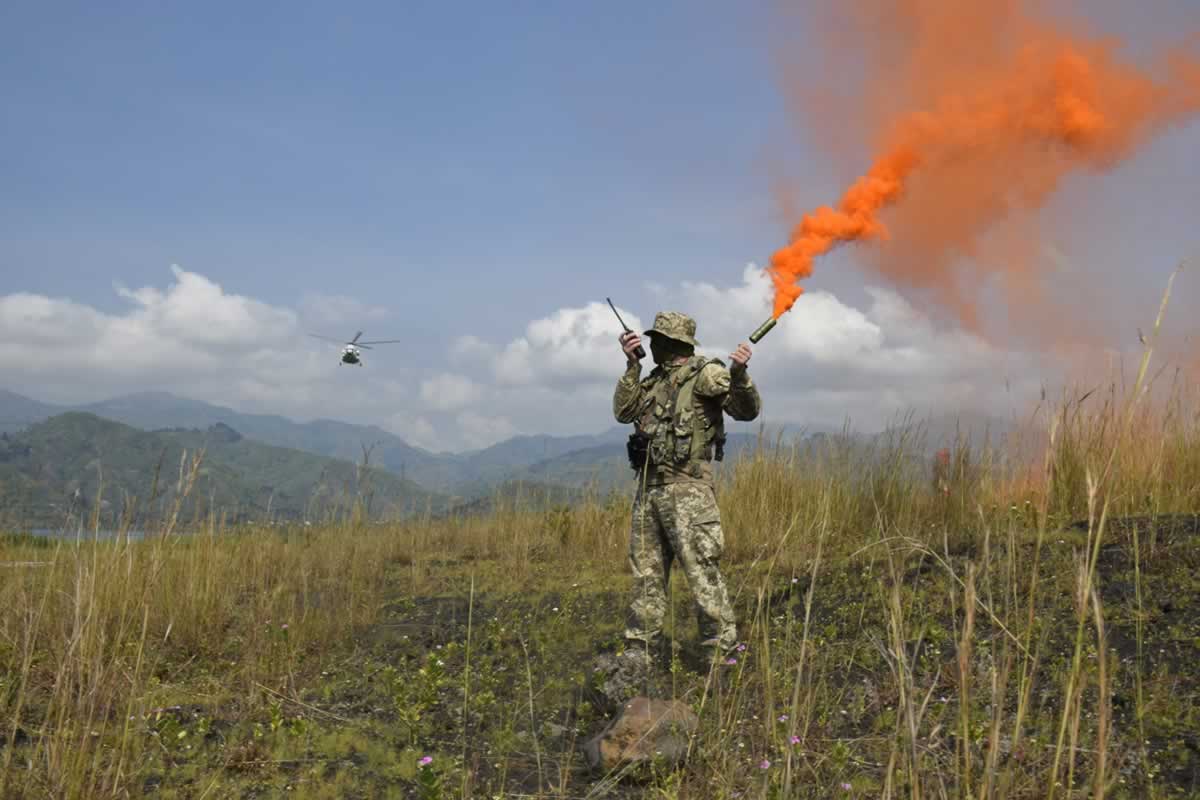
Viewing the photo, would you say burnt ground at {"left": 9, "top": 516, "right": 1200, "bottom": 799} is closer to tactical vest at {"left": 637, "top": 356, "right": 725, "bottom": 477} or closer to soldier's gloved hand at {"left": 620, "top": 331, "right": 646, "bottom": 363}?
tactical vest at {"left": 637, "top": 356, "right": 725, "bottom": 477}

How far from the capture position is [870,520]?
903 cm

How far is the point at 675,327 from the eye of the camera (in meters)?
6.07

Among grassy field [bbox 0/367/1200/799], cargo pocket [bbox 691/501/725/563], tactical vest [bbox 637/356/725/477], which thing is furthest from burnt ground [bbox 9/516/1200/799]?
tactical vest [bbox 637/356/725/477]

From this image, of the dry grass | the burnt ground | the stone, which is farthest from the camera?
the stone

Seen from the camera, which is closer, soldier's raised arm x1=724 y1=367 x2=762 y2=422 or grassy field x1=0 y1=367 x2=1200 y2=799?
grassy field x1=0 y1=367 x2=1200 y2=799

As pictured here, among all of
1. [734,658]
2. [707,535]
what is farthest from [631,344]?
[734,658]

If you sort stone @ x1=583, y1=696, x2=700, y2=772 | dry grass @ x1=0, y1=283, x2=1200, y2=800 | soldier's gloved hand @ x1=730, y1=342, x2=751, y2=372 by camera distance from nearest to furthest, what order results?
dry grass @ x1=0, y1=283, x2=1200, y2=800, stone @ x1=583, y1=696, x2=700, y2=772, soldier's gloved hand @ x1=730, y1=342, x2=751, y2=372

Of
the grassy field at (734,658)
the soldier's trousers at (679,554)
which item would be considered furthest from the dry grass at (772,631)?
the soldier's trousers at (679,554)

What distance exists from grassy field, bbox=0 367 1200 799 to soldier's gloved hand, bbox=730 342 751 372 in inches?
40.9

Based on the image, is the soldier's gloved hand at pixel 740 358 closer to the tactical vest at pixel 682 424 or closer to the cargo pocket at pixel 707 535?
the tactical vest at pixel 682 424

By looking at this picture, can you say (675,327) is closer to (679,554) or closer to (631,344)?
(631,344)

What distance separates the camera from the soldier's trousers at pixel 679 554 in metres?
5.59

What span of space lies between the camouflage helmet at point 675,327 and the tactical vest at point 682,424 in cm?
19

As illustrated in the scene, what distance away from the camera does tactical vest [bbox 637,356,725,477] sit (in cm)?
570
